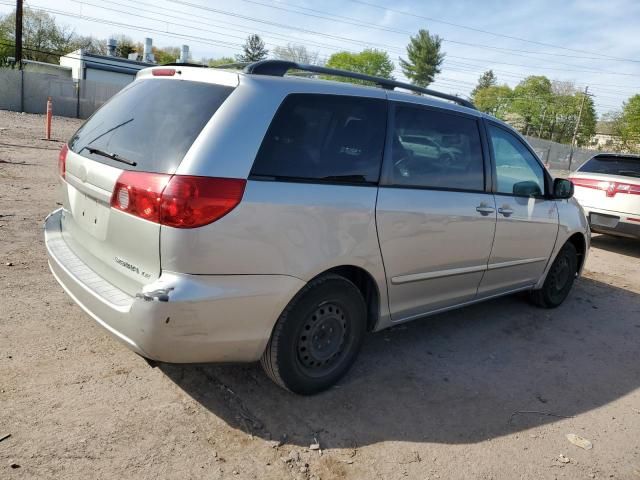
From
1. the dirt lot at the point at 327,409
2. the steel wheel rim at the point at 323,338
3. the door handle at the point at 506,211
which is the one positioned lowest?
the dirt lot at the point at 327,409

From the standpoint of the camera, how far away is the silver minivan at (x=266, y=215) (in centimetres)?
240

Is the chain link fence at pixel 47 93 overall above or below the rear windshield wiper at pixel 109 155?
above

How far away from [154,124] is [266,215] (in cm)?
80

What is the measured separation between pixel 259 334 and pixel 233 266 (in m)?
0.42

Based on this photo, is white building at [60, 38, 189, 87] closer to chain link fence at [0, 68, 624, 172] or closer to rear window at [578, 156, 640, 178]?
chain link fence at [0, 68, 624, 172]

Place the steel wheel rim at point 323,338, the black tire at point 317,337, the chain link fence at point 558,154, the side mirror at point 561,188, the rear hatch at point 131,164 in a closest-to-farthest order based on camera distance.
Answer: the rear hatch at point 131,164 → the black tire at point 317,337 → the steel wheel rim at point 323,338 → the side mirror at point 561,188 → the chain link fence at point 558,154

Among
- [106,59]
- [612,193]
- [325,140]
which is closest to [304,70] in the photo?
[325,140]

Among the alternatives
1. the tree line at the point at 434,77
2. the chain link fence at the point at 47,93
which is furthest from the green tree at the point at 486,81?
the chain link fence at the point at 47,93

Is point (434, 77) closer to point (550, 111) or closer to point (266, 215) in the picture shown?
point (550, 111)

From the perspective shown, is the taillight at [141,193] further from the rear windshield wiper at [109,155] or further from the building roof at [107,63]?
the building roof at [107,63]

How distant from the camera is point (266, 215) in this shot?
2521 millimetres

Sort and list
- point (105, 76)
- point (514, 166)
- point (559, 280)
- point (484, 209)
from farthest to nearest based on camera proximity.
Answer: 1. point (105, 76)
2. point (559, 280)
3. point (514, 166)
4. point (484, 209)

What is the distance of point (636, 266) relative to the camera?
7652 mm

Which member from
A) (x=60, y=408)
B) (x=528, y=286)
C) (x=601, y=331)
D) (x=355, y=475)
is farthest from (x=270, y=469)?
(x=601, y=331)
